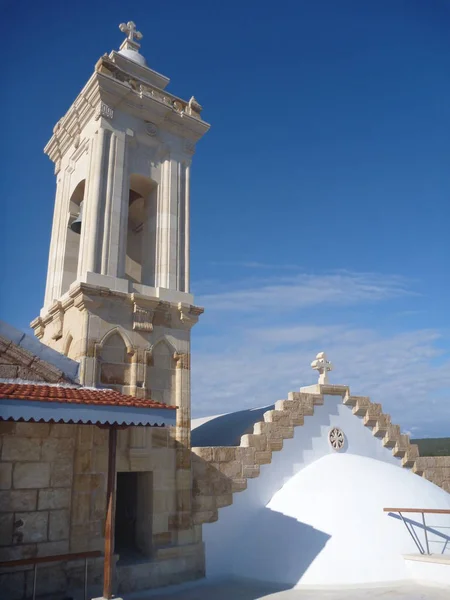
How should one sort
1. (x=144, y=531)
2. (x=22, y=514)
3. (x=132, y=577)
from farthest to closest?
(x=144, y=531) < (x=132, y=577) < (x=22, y=514)

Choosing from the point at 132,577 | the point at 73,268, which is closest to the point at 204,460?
the point at 132,577

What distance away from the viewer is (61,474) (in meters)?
8.96

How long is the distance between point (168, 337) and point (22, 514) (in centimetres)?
453

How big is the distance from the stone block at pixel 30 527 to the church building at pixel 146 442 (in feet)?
0.08

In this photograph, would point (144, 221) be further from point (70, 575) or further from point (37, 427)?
point (70, 575)

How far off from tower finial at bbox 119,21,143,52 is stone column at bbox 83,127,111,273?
3888 mm

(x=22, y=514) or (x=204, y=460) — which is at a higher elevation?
(x=204, y=460)

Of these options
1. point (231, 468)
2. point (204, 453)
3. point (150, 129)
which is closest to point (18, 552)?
point (204, 453)

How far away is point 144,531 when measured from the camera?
1020cm

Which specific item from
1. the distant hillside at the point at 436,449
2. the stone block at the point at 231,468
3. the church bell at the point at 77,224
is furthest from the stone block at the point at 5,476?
the distant hillside at the point at 436,449

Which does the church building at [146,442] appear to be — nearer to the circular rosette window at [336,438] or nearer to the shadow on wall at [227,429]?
the circular rosette window at [336,438]

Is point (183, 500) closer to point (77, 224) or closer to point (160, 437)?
point (160, 437)

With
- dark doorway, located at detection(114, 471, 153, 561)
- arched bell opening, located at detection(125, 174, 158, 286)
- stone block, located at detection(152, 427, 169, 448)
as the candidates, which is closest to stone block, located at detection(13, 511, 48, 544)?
dark doorway, located at detection(114, 471, 153, 561)

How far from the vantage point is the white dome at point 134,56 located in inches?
530
